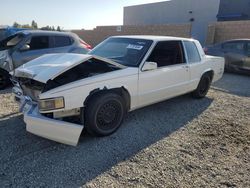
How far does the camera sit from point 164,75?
4.42 m

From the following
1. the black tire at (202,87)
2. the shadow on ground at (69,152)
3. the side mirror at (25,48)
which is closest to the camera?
the shadow on ground at (69,152)

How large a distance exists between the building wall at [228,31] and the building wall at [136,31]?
142 centimetres

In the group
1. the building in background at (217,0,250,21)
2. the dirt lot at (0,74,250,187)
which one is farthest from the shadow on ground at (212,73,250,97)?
the building in background at (217,0,250,21)

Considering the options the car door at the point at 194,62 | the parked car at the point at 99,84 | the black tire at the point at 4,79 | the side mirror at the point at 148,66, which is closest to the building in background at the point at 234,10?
the car door at the point at 194,62

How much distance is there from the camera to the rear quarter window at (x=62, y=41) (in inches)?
274

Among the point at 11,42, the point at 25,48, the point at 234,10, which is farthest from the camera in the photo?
the point at 234,10

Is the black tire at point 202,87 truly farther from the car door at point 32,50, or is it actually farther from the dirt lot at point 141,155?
the car door at point 32,50

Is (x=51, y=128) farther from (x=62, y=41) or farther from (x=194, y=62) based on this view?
(x=62, y=41)

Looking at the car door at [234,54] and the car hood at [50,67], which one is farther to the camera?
the car door at [234,54]

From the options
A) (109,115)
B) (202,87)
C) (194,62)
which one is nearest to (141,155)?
(109,115)

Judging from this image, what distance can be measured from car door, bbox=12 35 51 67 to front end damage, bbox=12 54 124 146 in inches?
104

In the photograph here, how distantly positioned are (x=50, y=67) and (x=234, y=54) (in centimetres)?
858

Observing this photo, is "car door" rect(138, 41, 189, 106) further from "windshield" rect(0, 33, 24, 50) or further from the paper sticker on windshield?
"windshield" rect(0, 33, 24, 50)

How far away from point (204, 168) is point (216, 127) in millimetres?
1458
